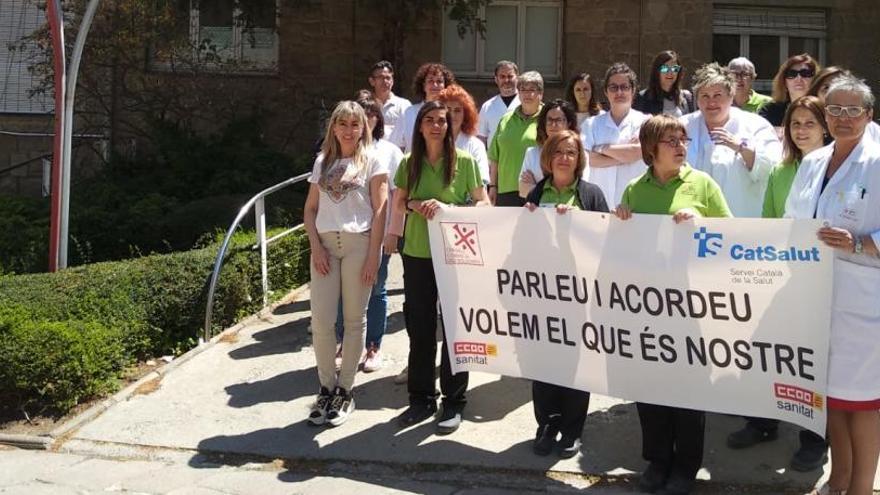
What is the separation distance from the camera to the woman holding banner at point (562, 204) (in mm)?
5051

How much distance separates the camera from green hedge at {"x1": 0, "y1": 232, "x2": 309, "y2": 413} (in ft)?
19.9

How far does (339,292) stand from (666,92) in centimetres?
279

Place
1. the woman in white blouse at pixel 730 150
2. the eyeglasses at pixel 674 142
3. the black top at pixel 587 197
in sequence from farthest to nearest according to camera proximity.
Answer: the woman in white blouse at pixel 730 150, the black top at pixel 587 197, the eyeglasses at pixel 674 142

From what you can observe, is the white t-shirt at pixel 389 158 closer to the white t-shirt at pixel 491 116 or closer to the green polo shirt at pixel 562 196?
the green polo shirt at pixel 562 196

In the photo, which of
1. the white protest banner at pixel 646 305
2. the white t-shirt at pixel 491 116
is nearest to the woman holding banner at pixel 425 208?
the white protest banner at pixel 646 305

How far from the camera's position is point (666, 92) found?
673cm

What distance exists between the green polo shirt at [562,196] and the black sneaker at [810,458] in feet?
5.73

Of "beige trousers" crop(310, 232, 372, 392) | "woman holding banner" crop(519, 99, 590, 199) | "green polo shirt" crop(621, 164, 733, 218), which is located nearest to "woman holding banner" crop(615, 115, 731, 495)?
"green polo shirt" crop(621, 164, 733, 218)

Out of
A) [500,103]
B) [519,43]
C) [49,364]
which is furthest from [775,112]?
[519,43]

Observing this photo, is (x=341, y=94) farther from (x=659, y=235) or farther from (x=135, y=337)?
(x=659, y=235)

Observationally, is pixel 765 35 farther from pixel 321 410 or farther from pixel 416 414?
pixel 321 410

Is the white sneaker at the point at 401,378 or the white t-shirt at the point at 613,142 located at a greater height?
the white t-shirt at the point at 613,142

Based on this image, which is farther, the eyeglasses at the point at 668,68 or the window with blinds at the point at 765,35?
the window with blinds at the point at 765,35

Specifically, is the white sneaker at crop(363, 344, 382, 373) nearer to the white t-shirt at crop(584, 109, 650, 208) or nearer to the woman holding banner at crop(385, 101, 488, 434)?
the woman holding banner at crop(385, 101, 488, 434)
